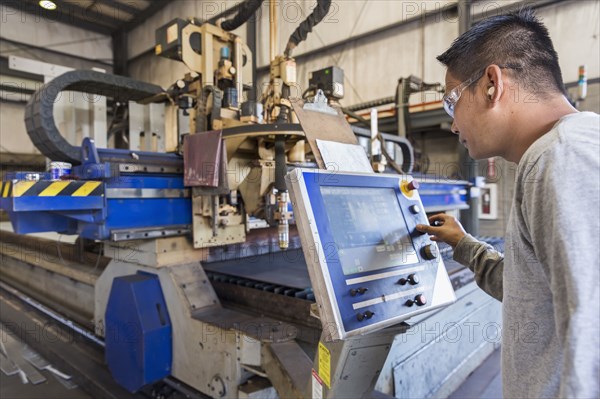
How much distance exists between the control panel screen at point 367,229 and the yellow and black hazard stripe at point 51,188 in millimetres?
1035

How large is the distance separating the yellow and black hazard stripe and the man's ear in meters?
1.38

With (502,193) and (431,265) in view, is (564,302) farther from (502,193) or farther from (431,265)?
(502,193)

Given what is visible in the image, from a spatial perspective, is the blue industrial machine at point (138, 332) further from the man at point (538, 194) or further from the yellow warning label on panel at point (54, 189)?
the man at point (538, 194)

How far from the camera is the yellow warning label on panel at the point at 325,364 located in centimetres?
90

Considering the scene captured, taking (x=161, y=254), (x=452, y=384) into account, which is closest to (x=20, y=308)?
(x=161, y=254)

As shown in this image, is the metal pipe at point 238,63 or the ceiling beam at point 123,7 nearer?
the metal pipe at point 238,63

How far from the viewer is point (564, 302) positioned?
0.44 metres

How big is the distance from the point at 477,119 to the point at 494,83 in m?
0.06

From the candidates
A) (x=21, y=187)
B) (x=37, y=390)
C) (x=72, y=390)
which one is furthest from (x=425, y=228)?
(x=37, y=390)

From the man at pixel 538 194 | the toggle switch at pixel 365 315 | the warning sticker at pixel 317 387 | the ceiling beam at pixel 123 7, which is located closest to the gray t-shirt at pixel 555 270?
the man at pixel 538 194

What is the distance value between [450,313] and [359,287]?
1.23 meters

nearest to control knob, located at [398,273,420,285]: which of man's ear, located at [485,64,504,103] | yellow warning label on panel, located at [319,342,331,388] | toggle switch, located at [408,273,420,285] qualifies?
toggle switch, located at [408,273,420,285]

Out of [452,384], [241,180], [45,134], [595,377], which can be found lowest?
[452,384]

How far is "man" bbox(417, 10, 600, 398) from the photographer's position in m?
0.42
